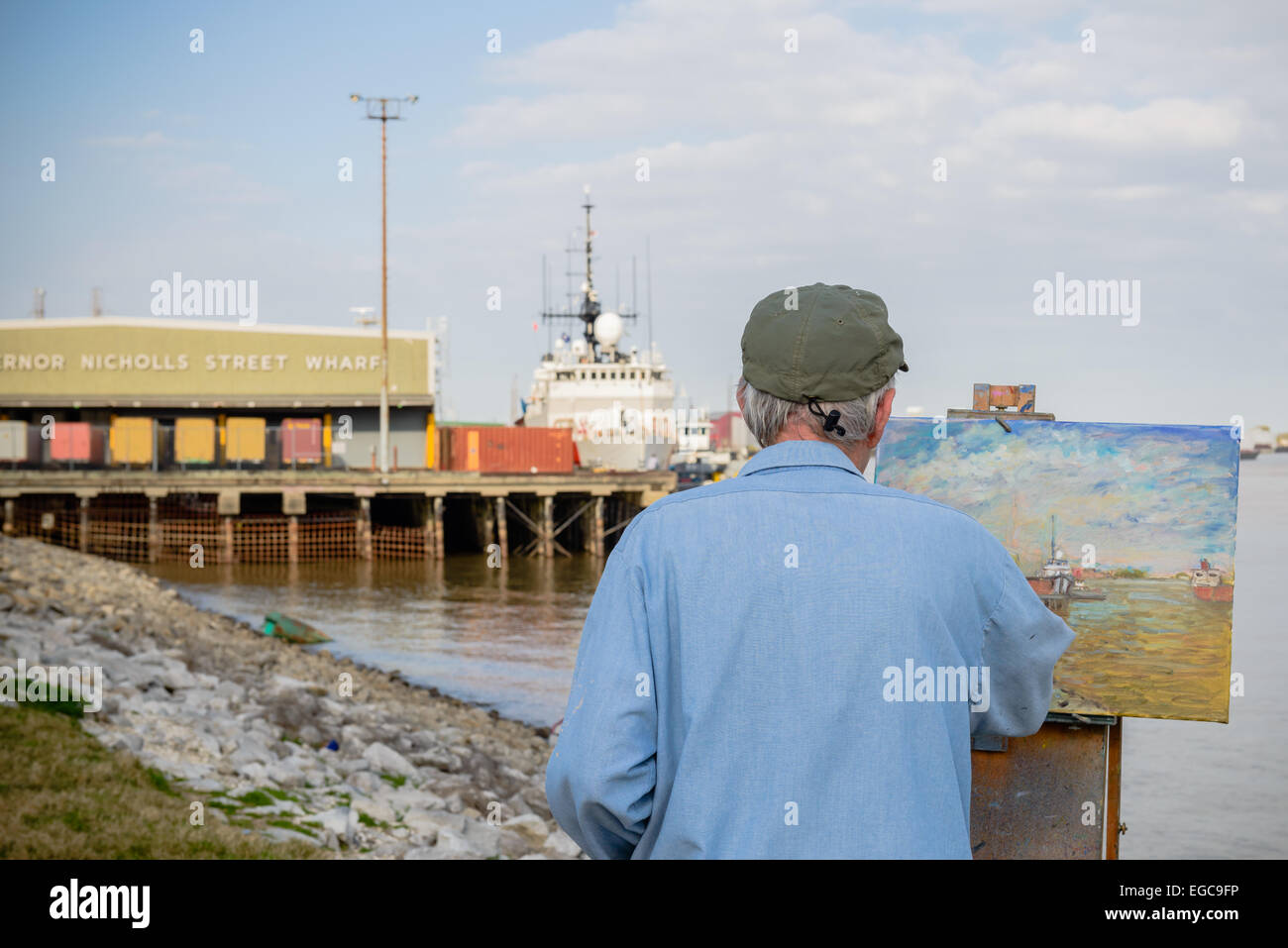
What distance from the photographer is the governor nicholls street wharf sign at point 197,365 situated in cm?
4353

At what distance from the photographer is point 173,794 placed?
24.6ft

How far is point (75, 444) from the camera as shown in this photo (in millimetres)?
40781

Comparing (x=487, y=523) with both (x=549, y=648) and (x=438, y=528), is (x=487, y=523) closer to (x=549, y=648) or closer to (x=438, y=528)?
(x=438, y=528)

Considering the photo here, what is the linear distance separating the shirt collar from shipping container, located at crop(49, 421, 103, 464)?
43594mm

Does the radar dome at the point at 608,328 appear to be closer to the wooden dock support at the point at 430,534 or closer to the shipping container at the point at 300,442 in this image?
the shipping container at the point at 300,442

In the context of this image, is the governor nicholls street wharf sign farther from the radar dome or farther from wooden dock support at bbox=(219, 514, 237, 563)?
the radar dome

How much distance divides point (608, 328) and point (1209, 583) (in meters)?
52.6

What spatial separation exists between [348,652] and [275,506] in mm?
20677

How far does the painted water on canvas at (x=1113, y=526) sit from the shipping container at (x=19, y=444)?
42.9m

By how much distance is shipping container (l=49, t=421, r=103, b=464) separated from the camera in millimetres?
40531

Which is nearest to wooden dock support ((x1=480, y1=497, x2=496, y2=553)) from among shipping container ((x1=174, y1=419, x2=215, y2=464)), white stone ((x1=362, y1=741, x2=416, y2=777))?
shipping container ((x1=174, y1=419, x2=215, y2=464))

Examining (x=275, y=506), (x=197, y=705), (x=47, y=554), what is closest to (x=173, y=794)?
(x=197, y=705)
